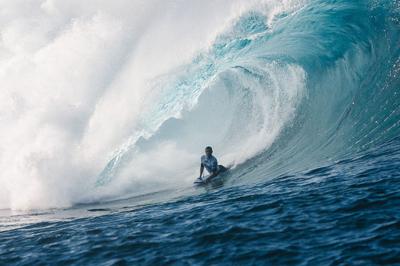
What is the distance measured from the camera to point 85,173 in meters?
18.1

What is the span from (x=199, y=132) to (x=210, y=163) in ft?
19.5

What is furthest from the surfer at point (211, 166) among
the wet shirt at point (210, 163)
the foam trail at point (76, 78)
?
the foam trail at point (76, 78)

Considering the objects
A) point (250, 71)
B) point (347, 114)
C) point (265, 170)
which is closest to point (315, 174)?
point (265, 170)

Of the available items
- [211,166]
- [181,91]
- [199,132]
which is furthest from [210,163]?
[181,91]

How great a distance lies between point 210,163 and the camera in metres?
17.3

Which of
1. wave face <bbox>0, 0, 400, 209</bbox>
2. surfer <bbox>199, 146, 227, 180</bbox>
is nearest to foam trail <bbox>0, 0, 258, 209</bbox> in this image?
wave face <bbox>0, 0, 400, 209</bbox>

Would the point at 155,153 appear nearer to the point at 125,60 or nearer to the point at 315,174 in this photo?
the point at 125,60

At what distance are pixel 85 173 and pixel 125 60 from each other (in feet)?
17.9

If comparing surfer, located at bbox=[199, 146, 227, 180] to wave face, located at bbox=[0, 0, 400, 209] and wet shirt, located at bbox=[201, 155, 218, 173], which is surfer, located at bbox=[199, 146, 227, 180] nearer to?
wet shirt, located at bbox=[201, 155, 218, 173]

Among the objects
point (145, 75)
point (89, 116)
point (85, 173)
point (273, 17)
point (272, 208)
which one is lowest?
point (272, 208)

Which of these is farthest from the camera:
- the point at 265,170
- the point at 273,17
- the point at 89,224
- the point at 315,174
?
the point at 273,17

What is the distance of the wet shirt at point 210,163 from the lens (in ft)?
56.3

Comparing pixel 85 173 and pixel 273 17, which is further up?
pixel 273 17

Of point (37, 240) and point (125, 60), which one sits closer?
point (37, 240)
